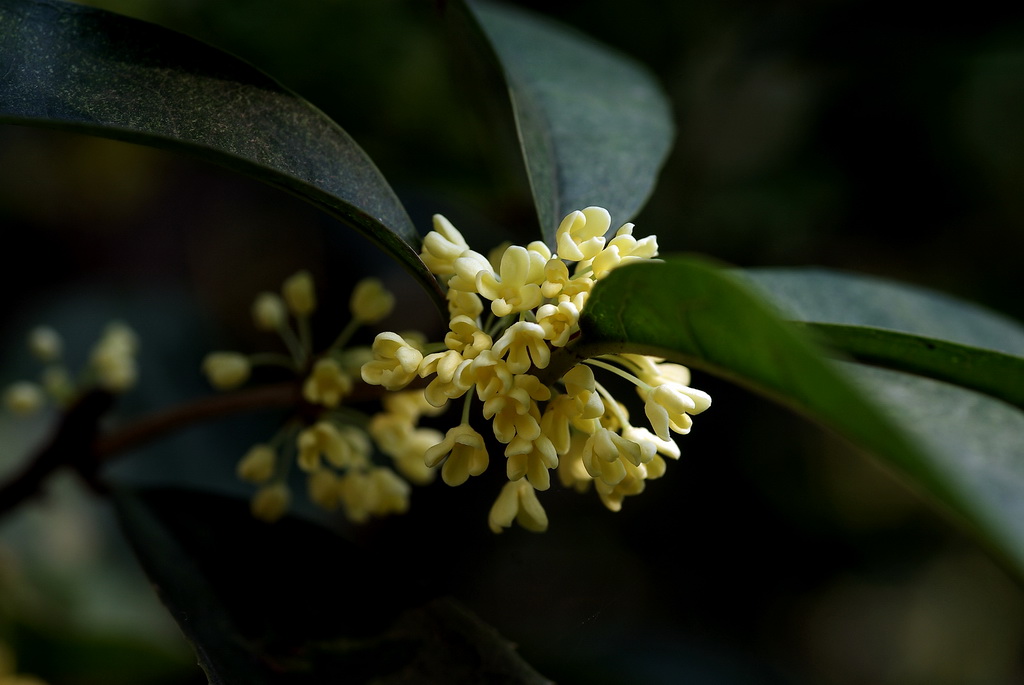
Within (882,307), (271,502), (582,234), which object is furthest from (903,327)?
(271,502)

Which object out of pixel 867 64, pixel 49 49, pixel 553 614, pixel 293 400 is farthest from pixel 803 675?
pixel 49 49

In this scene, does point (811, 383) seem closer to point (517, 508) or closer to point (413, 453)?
point (517, 508)

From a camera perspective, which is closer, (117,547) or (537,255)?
(537,255)

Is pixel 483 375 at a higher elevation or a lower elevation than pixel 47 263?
higher

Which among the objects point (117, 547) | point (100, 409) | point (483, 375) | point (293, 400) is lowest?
point (117, 547)

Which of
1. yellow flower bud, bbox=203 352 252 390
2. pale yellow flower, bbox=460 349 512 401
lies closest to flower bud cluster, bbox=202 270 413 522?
yellow flower bud, bbox=203 352 252 390

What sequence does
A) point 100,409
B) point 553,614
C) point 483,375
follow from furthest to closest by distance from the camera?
point 553,614
point 100,409
point 483,375

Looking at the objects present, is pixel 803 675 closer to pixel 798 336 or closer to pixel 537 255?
pixel 537 255

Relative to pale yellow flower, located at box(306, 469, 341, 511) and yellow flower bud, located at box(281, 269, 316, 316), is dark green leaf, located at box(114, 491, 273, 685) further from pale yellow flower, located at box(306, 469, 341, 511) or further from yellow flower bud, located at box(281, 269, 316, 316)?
yellow flower bud, located at box(281, 269, 316, 316)

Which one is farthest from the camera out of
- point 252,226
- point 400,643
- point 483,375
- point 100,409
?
point 252,226
